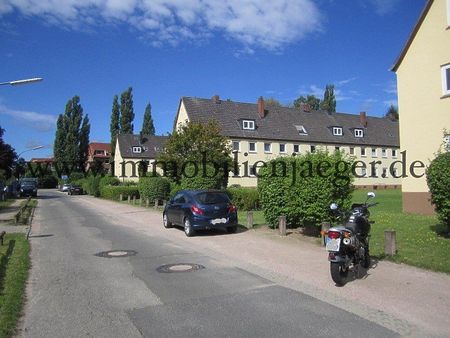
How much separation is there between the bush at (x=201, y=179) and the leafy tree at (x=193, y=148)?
4473 mm

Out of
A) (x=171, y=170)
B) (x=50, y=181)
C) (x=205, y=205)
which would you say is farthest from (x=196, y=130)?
(x=50, y=181)

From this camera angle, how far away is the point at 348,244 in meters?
7.38

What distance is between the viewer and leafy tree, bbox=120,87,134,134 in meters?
81.1

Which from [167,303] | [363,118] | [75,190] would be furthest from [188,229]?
[363,118]

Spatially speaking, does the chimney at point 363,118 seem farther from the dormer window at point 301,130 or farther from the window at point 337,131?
the dormer window at point 301,130

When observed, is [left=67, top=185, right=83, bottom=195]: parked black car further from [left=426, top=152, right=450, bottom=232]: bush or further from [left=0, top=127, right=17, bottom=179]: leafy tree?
[left=426, top=152, right=450, bottom=232]: bush

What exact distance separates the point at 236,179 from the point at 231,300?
45.5 metres

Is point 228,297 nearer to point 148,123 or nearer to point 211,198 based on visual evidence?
point 211,198

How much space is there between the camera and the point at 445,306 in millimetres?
6109

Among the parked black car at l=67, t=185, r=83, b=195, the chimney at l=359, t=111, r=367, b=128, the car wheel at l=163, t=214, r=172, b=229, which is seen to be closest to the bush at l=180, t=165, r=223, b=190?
the car wheel at l=163, t=214, r=172, b=229

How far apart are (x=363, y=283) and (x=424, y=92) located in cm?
1528

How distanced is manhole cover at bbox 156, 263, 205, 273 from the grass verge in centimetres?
259

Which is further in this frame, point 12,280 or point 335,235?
point 12,280

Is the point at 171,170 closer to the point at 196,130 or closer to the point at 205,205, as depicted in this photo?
the point at 196,130
